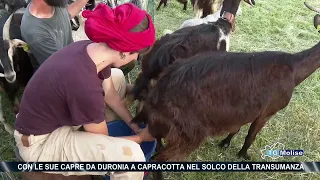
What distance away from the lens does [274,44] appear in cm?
556

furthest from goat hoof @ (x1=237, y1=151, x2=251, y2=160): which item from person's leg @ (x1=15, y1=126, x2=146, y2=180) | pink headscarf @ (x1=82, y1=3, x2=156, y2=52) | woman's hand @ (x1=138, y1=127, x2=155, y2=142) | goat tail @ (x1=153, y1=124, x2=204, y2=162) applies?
pink headscarf @ (x1=82, y1=3, x2=156, y2=52)

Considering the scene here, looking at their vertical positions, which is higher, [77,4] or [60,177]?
[77,4]

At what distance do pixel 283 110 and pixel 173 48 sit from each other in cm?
169

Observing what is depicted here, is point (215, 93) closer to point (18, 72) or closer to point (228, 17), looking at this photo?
point (228, 17)

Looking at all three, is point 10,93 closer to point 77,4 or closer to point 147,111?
point 77,4

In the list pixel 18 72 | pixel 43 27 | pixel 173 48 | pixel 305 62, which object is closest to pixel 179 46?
pixel 173 48

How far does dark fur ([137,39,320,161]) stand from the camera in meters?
2.38

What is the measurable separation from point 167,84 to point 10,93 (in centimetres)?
173

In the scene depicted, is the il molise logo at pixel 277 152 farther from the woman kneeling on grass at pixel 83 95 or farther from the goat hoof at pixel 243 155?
the woman kneeling on grass at pixel 83 95

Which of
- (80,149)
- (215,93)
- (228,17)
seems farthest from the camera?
Result: (228,17)

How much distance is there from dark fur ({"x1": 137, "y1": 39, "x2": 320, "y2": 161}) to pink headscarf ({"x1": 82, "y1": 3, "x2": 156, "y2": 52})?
25.0 inches

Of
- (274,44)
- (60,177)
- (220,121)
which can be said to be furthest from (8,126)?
(274,44)

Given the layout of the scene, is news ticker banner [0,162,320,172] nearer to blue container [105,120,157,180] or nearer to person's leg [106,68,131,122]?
blue container [105,120,157,180]

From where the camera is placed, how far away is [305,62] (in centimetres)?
277
